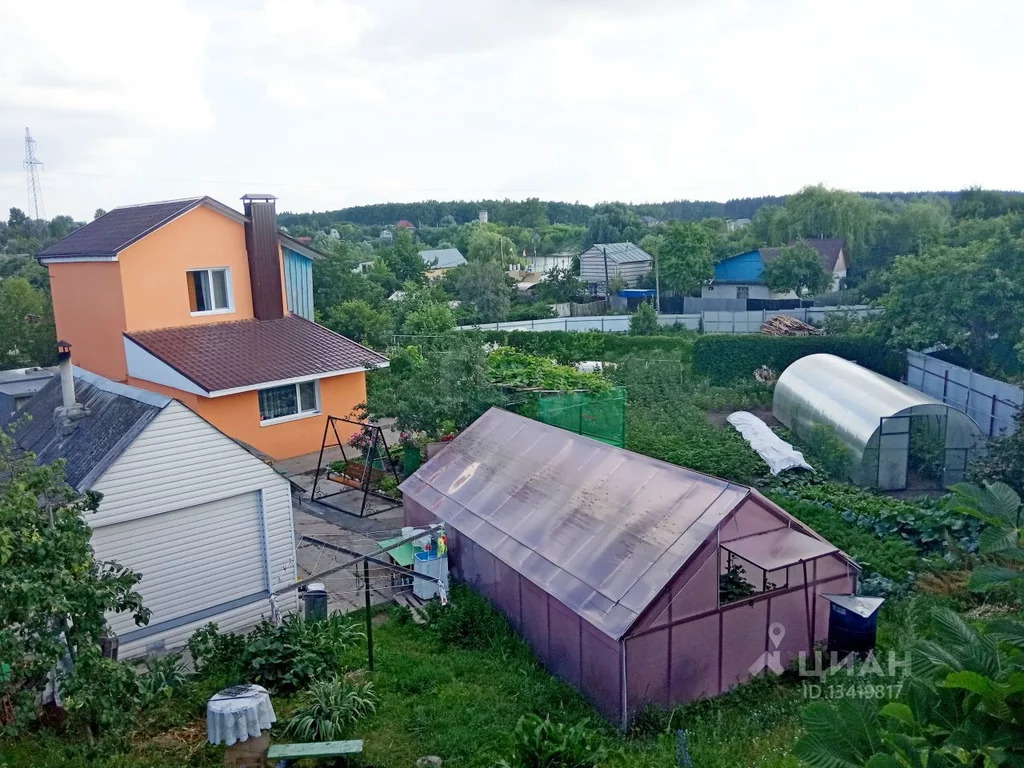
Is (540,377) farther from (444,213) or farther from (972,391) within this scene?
(444,213)

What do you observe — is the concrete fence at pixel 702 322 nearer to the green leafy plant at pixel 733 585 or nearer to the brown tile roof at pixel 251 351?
the brown tile roof at pixel 251 351

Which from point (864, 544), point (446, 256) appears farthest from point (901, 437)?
point (446, 256)

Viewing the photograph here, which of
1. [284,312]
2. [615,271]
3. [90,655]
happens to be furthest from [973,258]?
[615,271]

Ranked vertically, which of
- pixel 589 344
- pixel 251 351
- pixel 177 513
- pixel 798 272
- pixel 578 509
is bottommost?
pixel 589 344

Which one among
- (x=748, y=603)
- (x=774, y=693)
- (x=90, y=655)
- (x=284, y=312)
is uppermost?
(x=284, y=312)

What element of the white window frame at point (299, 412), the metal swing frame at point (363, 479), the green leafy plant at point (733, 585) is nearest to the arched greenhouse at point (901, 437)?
the green leafy plant at point (733, 585)

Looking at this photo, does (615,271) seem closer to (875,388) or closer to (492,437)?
(875,388)
